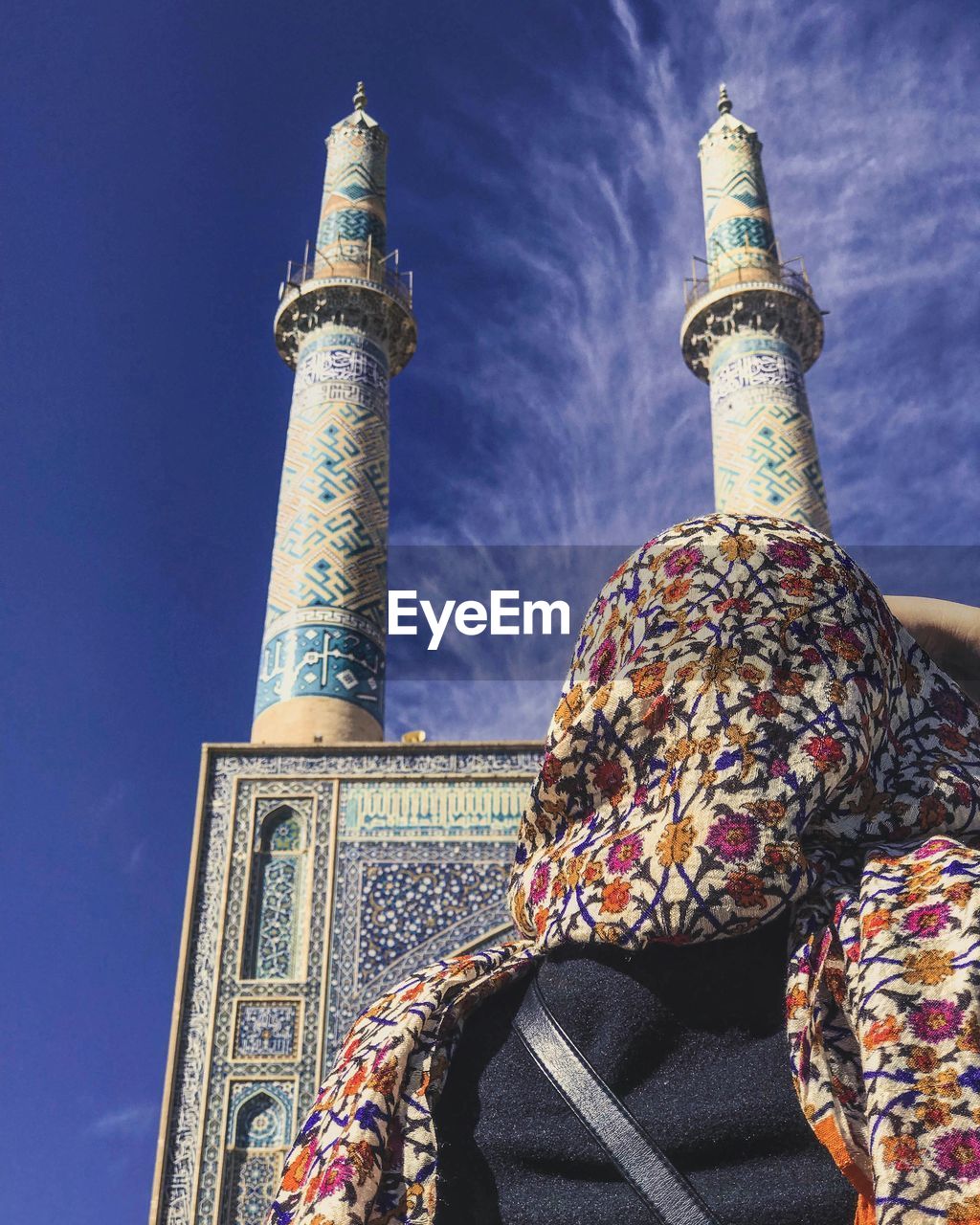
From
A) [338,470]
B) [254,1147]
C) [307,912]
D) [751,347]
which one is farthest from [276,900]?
[751,347]

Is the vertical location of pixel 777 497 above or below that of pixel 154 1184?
above

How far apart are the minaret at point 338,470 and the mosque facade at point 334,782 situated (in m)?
0.01

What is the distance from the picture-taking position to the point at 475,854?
545 cm

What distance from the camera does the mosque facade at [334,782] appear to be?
4.93 metres

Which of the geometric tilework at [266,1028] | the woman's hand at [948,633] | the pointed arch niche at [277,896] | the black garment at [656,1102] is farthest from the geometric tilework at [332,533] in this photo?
the black garment at [656,1102]

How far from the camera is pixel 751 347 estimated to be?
7879 millimetres

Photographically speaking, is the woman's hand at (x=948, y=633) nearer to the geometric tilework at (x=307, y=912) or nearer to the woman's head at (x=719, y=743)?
the woman's head at (x=719, y=743)

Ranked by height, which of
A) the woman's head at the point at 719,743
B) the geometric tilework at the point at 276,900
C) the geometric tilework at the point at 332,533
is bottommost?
the woman's head at the point at 719,743

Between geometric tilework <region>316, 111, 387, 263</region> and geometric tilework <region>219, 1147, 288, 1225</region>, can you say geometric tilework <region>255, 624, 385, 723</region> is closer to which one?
geometric tilework <region>219, 1147, 288, 1225</region>

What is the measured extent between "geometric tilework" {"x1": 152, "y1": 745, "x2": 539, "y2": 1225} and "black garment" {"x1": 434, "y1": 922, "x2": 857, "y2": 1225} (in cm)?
438

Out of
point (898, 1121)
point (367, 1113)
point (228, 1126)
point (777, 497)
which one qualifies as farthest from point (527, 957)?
point (777, 497)

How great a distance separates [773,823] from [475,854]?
16.0 feet

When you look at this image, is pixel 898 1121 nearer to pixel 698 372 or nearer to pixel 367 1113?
pixel 367 1113

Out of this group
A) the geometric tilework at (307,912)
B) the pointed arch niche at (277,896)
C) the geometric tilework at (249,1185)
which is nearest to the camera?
the geometric tilework at (249,1185)
